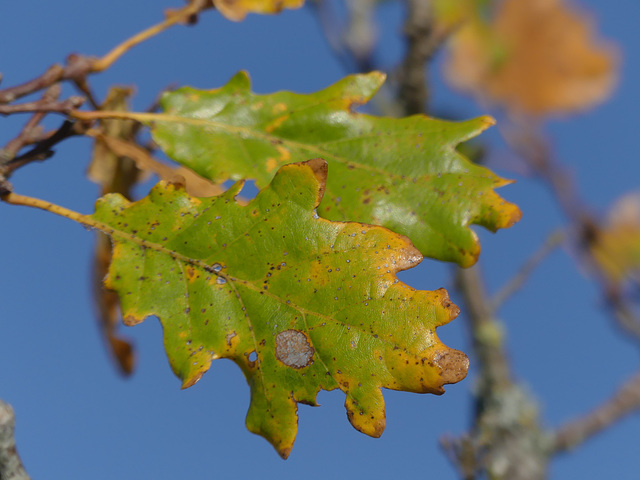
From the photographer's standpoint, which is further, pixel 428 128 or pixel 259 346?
pixel 428 128

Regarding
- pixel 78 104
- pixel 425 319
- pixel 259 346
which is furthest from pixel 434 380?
pixel 78 104

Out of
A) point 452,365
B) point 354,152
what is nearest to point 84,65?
point 354,152

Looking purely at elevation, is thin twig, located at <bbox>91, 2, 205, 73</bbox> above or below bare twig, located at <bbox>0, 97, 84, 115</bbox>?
above

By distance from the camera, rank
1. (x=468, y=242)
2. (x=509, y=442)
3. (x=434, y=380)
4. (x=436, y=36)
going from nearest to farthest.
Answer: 1. (x=434, y=380)
2. (x=468, y=242)
3. (x=436, y=36)
4. (x=509, y=442)

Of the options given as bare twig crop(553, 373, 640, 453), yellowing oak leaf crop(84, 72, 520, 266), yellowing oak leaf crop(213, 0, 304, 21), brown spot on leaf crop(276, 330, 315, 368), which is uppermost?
yellowing oak leaf crop(213, 0, 304, 21)

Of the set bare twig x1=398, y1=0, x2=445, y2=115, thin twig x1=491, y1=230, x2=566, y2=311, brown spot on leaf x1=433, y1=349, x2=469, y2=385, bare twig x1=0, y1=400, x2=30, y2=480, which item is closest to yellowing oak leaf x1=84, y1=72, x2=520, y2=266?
brown spot on leaf x1=433, y1=349, x2=469, y2=385

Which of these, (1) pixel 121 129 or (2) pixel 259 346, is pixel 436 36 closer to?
(1) pixel 121 129

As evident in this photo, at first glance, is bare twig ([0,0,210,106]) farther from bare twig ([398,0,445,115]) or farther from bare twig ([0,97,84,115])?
bare twig ([398,0,445,115])

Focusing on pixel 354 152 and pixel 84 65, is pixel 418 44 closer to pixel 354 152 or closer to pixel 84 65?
pixel 354 152
